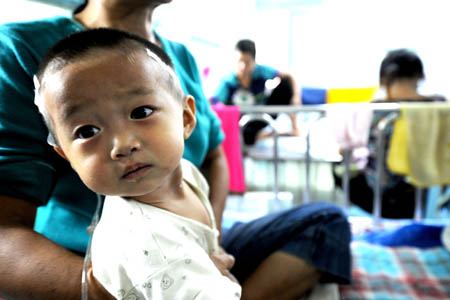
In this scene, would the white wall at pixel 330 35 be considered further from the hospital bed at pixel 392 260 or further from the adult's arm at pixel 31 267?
the adult's arm at pixel 31 267

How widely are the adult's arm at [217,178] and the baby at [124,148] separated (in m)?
0.39

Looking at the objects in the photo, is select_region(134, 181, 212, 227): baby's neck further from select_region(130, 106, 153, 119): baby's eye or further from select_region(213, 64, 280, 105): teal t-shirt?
select_region(213, 64, 280, 105): teal t-shirt

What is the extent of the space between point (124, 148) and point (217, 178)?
0.54 meters

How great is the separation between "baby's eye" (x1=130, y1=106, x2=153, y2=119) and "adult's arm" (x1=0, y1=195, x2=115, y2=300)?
0.27 meters

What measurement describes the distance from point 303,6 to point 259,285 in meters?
4.54

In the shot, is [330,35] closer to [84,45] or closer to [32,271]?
[84,45]

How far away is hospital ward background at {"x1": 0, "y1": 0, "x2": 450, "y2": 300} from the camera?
1.33 m

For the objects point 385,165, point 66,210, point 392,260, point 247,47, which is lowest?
point 392,260

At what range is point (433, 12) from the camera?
416 cm

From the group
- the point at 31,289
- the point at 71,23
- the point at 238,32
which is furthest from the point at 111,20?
the point at 238,32

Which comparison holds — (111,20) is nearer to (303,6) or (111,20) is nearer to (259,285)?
(259,285)

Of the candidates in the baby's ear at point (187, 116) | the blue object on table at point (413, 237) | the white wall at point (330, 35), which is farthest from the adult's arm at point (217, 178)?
the white wall at point (330, 35)

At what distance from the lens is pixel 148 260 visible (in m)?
0.48

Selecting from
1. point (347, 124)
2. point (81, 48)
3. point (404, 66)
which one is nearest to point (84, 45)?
point (81, 48)
